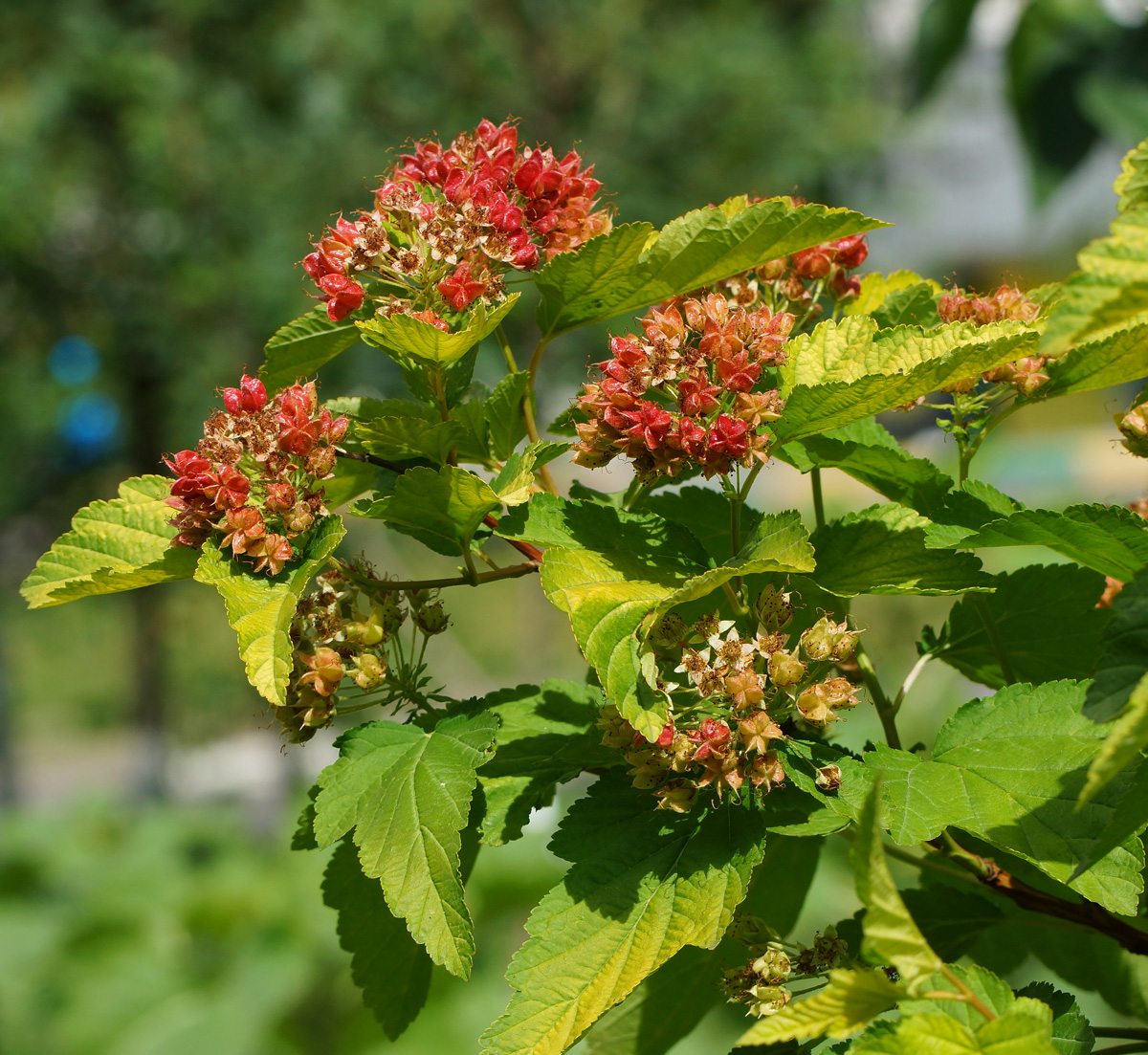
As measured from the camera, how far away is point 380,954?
35.6 inches

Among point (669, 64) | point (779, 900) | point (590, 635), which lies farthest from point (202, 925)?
point (669, 64)

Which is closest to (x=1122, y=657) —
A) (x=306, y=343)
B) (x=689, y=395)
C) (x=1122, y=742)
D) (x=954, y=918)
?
(x=1122, y=742)

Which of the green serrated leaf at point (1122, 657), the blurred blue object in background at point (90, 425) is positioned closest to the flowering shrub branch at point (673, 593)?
the green serrated leaf at point (1122, 657)

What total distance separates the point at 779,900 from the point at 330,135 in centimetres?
682

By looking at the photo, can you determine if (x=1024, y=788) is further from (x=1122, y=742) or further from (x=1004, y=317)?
(x=1004, y=317)

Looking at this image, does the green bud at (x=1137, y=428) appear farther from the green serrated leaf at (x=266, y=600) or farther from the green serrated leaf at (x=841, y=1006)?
the green serrated leaf at (x=266, y=600)

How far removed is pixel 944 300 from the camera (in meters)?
0.85

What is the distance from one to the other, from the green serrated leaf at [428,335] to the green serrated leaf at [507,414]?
44 mm

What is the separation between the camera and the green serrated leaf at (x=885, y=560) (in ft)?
2.43

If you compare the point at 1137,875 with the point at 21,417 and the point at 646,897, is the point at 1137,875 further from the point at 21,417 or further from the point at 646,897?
the point at 21,417

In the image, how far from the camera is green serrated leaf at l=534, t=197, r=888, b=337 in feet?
2.53

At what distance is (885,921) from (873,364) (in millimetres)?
368

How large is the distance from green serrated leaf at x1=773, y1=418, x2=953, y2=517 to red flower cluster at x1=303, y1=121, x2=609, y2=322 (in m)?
0.26

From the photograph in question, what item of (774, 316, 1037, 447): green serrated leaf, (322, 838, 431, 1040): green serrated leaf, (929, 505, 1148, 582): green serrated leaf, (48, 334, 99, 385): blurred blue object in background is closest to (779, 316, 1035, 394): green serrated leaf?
(774, 316, 1037, 447): green serrated leaf
